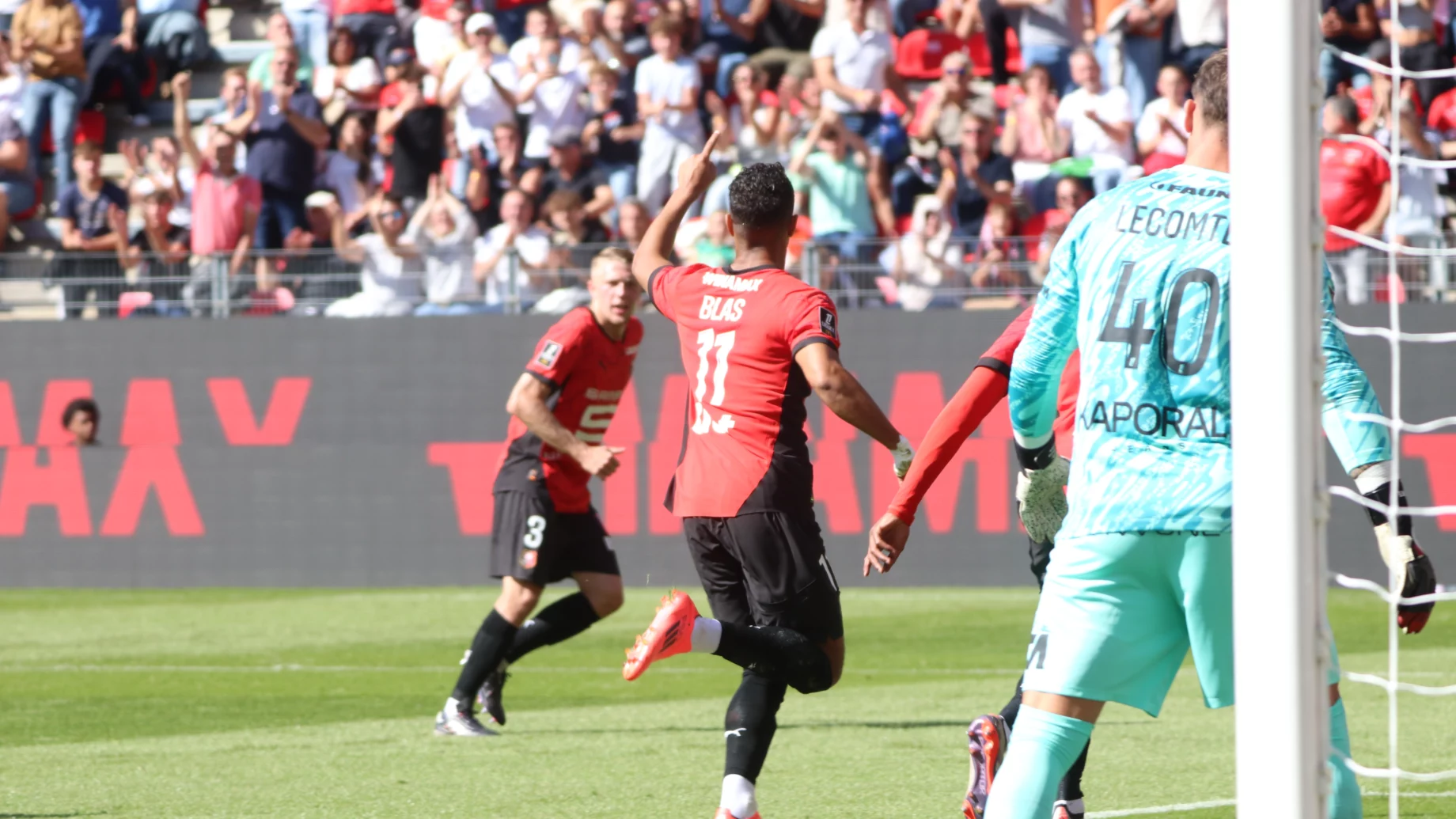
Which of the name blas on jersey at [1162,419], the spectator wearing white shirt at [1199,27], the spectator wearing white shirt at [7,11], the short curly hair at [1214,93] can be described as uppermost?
the spectator wearing white shirt at [7,11]

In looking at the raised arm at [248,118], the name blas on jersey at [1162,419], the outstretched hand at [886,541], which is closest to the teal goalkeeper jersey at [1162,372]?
the name blas on jersey at [1162,419]

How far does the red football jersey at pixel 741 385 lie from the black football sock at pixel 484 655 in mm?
2774

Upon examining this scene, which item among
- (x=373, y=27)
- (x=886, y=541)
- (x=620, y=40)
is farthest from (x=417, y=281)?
(x=886, y=541)

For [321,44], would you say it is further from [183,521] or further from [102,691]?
[102,691]

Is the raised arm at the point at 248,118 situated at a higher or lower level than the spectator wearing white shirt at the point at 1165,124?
higher

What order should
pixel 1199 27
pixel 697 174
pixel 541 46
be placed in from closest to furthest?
pixel 697 174
pixel 1199 27
pixel 541 46

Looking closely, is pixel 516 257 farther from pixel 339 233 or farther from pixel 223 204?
pixel 223 204

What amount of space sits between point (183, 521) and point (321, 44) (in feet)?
18.3

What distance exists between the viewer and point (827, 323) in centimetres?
583

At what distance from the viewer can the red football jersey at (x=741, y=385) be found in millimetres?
5930

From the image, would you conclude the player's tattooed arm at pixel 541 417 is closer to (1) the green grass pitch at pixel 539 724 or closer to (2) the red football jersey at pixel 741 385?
(1) the green grass pitch at pixel 539 724

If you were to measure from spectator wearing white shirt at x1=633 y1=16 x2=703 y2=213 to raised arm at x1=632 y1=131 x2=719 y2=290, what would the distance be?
1078 centimetres

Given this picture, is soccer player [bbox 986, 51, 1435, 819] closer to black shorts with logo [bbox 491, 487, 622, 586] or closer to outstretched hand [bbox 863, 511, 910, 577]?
outstretched hand [bbox 863, 511, 910, 577]

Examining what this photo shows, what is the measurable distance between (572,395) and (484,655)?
125cm
